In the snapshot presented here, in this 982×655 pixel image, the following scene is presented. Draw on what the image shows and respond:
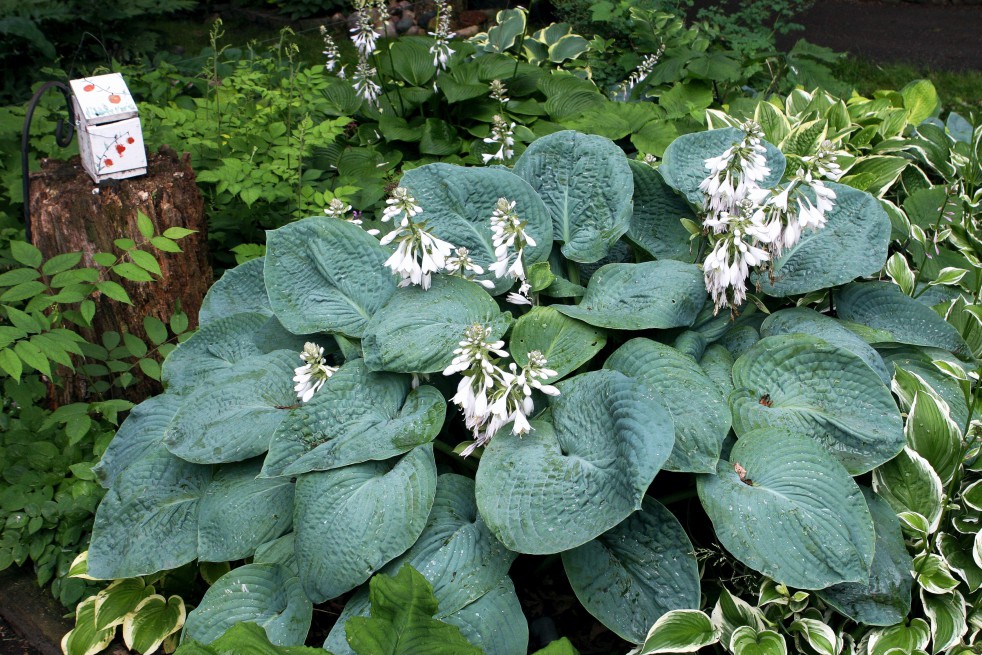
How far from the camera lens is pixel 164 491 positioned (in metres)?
2.66

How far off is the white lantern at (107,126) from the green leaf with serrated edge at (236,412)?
109 cm

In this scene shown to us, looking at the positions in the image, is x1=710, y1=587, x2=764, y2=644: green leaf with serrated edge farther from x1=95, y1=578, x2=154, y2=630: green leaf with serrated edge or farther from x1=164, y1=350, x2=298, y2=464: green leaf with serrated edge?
x1=95, y1=578, x2=154, y2=630: green leaf with serrated edge

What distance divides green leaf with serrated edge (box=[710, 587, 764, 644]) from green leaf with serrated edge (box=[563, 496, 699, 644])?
0.10 metres

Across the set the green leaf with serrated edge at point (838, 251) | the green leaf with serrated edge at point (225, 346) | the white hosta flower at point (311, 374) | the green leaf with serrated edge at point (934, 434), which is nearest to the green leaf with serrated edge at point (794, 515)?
the green leaf with serrated edge at point (934, 434)

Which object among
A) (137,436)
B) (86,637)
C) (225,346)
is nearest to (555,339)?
(225,346)

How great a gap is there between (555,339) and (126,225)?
1820mm

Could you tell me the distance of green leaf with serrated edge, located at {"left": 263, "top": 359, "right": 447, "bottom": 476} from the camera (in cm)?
237

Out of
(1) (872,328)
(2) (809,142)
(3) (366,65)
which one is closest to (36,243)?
(3) (366,65)

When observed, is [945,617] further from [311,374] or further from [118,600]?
[118,600]

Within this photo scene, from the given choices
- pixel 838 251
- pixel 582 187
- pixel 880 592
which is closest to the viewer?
pixel 880 592

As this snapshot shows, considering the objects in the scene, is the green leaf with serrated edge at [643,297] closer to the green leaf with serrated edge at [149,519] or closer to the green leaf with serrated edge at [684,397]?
the green leaf with serrated edge at [684,397]

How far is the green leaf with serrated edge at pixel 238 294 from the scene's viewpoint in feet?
10.4

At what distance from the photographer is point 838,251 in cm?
297

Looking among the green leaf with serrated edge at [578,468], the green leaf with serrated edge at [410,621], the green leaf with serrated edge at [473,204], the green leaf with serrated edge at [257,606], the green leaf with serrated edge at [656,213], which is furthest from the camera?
the green leaf with serrated edge at [656,213]
